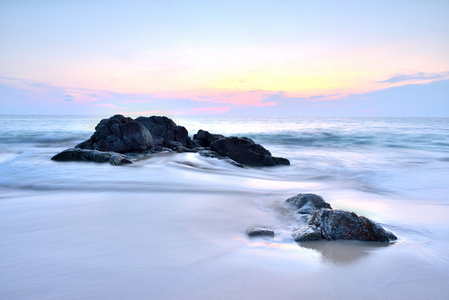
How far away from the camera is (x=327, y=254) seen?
114 inches

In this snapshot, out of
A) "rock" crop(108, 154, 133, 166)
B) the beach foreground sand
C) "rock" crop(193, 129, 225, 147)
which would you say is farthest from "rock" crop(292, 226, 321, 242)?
"rock" crop(193, 129, 225, 147)

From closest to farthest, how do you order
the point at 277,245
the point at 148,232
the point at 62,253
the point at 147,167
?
the point at 62,253, the point at 277,245, the point at 148,232, the point at 147,167

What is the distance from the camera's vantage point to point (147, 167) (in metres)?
8.70

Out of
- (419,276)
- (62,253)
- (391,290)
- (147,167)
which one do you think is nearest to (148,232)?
(62,253)

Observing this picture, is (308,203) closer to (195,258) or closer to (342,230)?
(342,230)

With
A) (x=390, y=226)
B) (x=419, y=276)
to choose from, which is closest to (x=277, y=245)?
(x=419, y=276)

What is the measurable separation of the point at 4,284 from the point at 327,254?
2.84m

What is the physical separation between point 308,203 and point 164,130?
10775mm

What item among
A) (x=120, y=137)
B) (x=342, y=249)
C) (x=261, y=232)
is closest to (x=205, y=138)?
(x=120, y=137)

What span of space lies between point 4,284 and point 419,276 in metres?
3.48

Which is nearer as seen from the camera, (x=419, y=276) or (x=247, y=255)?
(x=419, y=276)

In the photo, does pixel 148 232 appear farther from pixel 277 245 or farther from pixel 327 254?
pixel 327 254

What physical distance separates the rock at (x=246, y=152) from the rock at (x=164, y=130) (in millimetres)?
2673

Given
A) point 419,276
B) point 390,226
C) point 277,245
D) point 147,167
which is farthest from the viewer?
point 147,167
